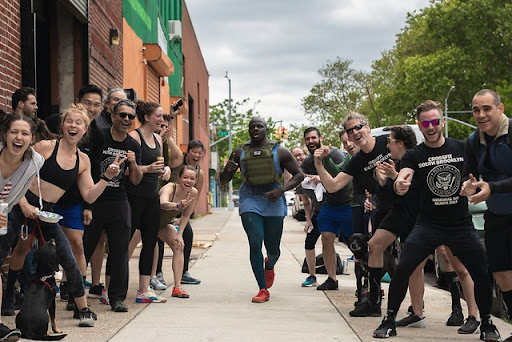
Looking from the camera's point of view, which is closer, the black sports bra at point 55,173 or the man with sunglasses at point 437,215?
the man with sunglasses at point 437,215

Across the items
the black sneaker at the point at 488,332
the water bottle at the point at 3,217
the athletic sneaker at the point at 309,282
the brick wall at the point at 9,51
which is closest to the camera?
the water bottle at the point at 3,217

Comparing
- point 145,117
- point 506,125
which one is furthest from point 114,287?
point 506,125

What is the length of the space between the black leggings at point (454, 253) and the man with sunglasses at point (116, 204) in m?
2.59

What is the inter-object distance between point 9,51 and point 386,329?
5245mm

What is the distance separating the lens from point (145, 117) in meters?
8.36

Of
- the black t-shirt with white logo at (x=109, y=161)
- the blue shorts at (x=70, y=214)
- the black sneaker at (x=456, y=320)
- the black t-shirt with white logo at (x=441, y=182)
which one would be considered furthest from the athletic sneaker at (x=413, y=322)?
the blue shorts at (x=70, y=214)

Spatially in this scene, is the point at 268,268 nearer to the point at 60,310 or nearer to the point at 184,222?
the point at 184,222

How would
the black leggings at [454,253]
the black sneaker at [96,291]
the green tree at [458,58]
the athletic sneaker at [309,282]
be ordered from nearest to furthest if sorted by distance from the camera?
the black leggings at [454,253], the black sneaker at [96,291], the athletic sneaker at [309,282], the green tree at [458,58]

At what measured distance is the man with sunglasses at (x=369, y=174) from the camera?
7.74 m

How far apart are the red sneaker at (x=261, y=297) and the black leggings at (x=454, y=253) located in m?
2.23

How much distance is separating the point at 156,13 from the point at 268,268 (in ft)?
51.7

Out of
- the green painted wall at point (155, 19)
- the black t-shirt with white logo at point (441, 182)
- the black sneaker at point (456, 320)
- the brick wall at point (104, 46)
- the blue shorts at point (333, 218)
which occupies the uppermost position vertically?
the green painted wall at point (155, 19)

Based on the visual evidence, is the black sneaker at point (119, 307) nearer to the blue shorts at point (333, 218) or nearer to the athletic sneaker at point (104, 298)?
the athletic sneaker at point (104, 298)

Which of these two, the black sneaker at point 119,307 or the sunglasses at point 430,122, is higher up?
the sunglasses at point 430,122
